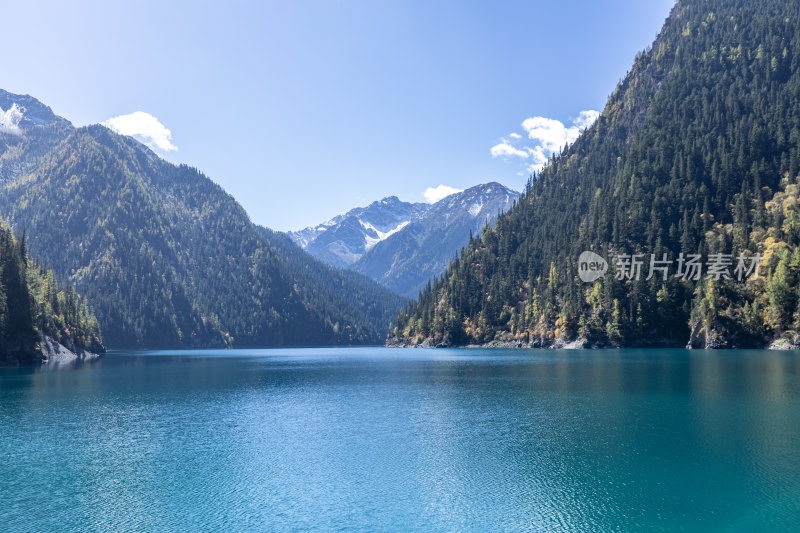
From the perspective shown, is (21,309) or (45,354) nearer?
(21,309)

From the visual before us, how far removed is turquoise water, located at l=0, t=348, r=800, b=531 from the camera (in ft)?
93.5

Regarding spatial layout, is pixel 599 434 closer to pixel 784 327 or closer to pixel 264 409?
pixel 264 409

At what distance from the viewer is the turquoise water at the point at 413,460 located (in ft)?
93.5

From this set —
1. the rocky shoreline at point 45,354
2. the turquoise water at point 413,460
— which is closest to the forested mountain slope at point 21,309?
the rocky shoreline at point 45,354

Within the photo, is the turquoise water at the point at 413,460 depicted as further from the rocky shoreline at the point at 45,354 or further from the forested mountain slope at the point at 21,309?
the rocky shoreline at the point at 45,354


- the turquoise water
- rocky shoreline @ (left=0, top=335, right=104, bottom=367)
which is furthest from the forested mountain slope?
the turquoise water

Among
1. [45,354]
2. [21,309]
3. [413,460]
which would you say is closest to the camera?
[413,460]

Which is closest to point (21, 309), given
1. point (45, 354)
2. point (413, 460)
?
point (45, 354)

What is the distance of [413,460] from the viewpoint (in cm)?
3966

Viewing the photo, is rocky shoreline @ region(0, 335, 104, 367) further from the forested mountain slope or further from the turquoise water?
the turquoise water

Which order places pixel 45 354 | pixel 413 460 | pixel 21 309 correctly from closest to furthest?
pixel 413 460, pixel 21 309, pixel 45 354

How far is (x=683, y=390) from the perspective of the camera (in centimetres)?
7106

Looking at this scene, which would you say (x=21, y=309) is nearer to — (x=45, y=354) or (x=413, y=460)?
(x=45, y=354)

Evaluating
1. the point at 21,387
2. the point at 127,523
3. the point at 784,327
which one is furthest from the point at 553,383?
the point at 784,327
